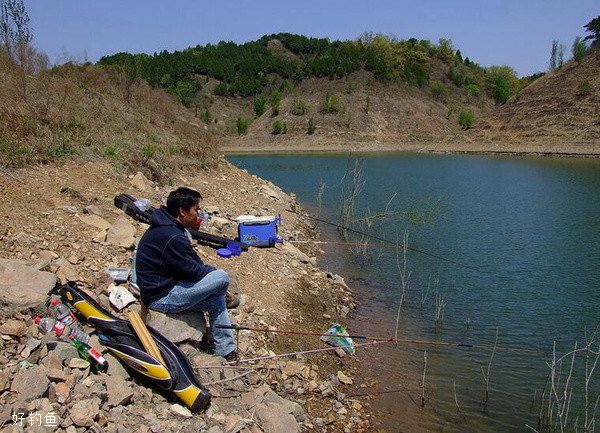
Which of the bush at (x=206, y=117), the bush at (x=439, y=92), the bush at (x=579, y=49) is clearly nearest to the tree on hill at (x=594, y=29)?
the bush at (x=579, y=49)

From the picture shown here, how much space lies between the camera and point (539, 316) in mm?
8688

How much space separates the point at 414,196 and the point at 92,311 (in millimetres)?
17873

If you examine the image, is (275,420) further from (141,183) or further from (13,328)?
(141,183)

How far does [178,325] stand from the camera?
5074mm

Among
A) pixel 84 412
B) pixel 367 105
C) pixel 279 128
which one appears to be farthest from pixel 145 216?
pixel 367 105

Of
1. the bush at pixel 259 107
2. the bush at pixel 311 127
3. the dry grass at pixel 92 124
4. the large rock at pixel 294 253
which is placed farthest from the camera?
the bush at pixel 259 107

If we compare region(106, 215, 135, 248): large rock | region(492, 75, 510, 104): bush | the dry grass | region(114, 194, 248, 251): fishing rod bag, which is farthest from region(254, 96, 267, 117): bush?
region(106, 215, 135, 248): large rock

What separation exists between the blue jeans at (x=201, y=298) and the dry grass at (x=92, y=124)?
16.4 ft

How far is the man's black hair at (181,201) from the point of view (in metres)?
4.95

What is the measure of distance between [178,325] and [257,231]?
4566 mm

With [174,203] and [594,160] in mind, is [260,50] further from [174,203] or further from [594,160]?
[174,203]

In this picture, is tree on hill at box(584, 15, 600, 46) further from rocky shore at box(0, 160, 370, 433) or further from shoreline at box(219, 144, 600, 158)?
rocky shore at box(0, 160, 370, 433)

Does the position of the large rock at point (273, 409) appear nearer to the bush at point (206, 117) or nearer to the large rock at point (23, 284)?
the large rock at point (23, 284)

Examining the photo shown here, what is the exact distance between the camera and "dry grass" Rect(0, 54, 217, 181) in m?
9.67
